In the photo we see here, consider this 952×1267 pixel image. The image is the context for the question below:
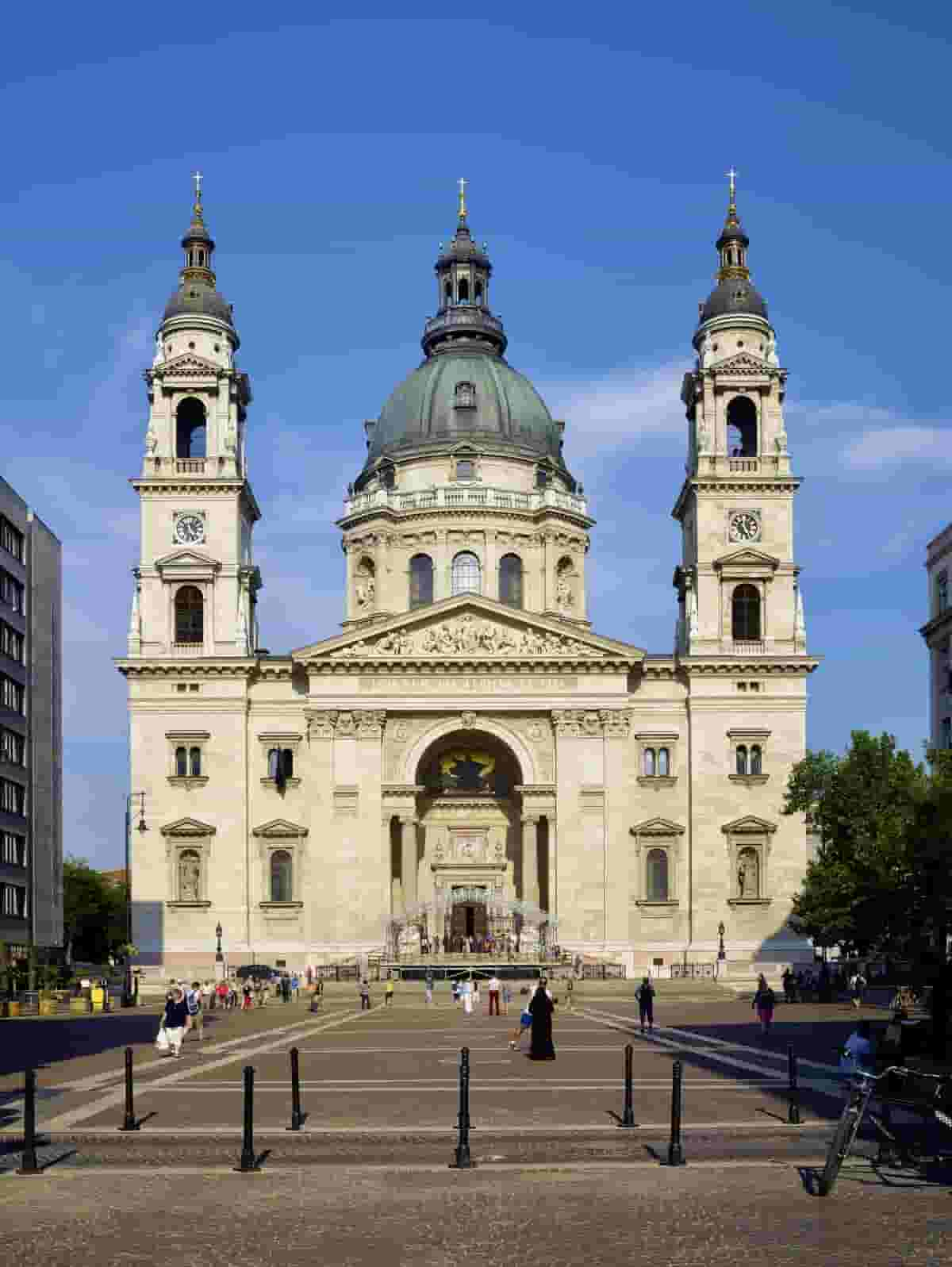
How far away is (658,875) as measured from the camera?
3654 inches

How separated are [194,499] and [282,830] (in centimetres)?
1769

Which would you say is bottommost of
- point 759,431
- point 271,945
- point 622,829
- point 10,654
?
point 271,945

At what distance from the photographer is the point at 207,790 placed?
92375 millimetres

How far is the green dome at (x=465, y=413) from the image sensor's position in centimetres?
10950

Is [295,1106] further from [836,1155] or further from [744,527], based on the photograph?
[744,527]

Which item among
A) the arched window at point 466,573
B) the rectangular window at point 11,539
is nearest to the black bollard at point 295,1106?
the rectangular window at point 11,539

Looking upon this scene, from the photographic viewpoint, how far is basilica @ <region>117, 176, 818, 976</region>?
3593 inches

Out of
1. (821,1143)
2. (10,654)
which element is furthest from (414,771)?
(821,1143)

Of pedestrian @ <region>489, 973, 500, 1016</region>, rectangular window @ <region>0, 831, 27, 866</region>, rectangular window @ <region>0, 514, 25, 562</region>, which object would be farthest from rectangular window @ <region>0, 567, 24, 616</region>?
pedestrian @ <region>489, 973, 500, 1016</region>

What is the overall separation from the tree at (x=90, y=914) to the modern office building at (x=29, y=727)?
167ft

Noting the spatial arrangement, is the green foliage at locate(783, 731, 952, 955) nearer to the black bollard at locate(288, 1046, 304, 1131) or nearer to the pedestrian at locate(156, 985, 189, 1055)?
the pedestrian at locate(156, 985, 189, 1055)

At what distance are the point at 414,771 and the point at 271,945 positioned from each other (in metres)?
11.2

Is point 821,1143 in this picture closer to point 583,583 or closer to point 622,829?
point 622,829

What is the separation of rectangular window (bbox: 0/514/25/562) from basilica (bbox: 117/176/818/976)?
9968mm
